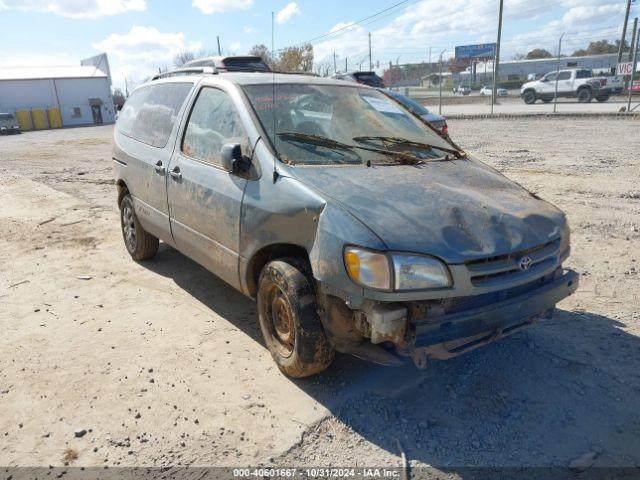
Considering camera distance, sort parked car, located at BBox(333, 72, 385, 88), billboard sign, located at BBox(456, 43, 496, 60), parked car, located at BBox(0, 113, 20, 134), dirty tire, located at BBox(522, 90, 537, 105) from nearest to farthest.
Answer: parked car, located at BBox(333, 72, 385, 88), dirty tire, located at BBox(522, 90, 537, 105), parked car, located at BBox(0, 113, 20, 134), billboard sign, located at BBox(456, 43, 496, 60)

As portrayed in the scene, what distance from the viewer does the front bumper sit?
103 inches

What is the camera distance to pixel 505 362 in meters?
3.36

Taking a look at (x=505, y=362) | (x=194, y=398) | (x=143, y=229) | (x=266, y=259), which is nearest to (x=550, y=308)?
(x=505, y=362)

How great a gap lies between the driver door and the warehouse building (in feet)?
147

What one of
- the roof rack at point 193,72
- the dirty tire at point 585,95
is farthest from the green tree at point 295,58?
the roof rack at point 193,72

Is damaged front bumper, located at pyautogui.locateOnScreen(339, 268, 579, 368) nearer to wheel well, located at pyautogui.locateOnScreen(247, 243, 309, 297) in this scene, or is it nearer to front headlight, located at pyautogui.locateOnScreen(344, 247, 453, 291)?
front headlight, located at pyautogui.locateOnScreen(344, 247, 453, 291)

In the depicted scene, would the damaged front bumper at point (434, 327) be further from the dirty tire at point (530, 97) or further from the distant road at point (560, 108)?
the dirty tire at point (530, 97)

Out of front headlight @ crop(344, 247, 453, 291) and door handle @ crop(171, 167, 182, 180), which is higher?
door handle @ crop(171, 167, 182, 180)

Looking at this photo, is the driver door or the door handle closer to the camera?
the driver door

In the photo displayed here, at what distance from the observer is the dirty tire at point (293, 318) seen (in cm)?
293

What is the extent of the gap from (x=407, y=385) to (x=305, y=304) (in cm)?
87

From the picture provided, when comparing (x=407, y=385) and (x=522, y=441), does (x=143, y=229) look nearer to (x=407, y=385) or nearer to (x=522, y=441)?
(x=407, y=385)

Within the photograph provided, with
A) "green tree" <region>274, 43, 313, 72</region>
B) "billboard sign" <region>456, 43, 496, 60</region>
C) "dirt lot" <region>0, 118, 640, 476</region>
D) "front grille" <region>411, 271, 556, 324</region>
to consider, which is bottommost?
"dirt lot" <region>0, 118, 640, 476</region>

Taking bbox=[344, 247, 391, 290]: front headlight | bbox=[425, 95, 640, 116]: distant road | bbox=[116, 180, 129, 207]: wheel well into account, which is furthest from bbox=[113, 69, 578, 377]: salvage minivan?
bbox=[425, 95, 640, 116]: distant road
